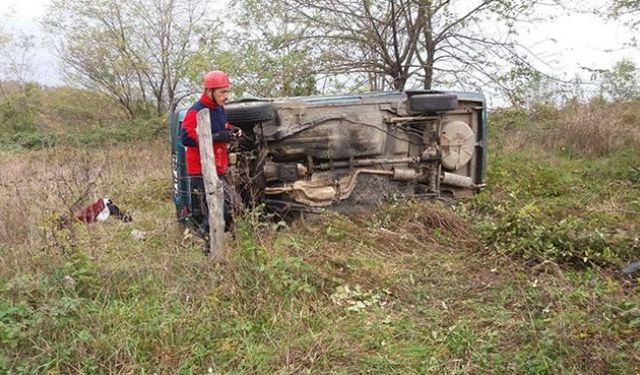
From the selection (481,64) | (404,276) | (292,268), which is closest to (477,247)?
(404,276)

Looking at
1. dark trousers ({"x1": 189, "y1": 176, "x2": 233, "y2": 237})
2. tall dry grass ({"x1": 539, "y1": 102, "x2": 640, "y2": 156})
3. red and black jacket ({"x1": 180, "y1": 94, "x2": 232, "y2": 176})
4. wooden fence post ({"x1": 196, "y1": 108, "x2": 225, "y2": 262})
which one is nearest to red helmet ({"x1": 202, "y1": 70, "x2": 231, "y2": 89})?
red and black jacket ({"x1": 180, "y1": 94, "x2": 232, "y2": 176})

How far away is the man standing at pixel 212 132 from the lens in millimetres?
5043

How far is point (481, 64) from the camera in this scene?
422 inches

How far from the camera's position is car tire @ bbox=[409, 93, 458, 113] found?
647cm

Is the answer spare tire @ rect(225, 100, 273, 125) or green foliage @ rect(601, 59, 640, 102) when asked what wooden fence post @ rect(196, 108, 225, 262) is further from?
green foliage @ rect(601, 59, 640, 102)

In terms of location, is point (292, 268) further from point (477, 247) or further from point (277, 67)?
point (277, 67)

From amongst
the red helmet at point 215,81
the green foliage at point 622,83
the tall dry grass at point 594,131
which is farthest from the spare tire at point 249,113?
the green foliage at point 622,83

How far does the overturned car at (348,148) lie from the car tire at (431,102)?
0.04 ft

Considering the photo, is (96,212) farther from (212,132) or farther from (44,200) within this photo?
(212,132)

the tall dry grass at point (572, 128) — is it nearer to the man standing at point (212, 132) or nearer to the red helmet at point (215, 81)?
the man standing at point (212, 132)

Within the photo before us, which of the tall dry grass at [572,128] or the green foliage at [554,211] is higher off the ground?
the tall dry grass at [572,128]

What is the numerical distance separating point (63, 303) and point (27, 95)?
2110cm

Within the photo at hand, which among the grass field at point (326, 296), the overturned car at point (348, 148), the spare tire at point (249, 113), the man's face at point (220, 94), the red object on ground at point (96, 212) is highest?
the man's face at point (220, 94)

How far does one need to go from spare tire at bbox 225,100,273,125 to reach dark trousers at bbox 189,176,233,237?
2.28 ft
